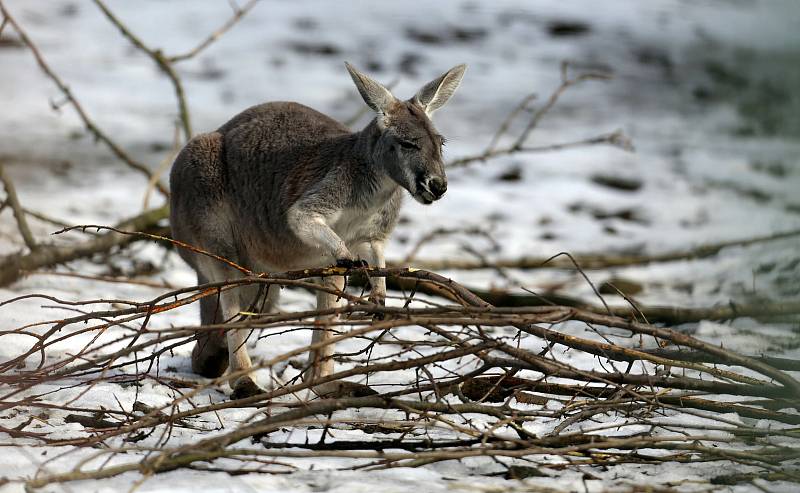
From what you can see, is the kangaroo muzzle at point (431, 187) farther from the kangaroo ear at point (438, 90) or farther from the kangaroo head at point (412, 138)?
the kangaroo ear at point (438, 90)

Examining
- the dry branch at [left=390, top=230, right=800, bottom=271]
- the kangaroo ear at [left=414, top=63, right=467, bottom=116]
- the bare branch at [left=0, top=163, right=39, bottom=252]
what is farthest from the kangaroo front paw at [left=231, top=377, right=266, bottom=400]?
the bare branch at [left=0, top=163, right=39, bottom=252]

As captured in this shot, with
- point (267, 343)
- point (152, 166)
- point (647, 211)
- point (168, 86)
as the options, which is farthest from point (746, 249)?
point (168, 86)

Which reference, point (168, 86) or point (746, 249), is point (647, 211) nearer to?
point (746, 249)

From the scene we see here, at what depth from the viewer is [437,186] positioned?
150 inches

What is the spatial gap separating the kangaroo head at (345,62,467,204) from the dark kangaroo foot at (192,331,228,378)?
4.12 ft

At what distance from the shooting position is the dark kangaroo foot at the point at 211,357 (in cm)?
455

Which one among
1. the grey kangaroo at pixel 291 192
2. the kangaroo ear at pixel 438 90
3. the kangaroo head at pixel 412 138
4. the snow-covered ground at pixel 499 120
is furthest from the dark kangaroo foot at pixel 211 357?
the kangaroo ear at pixel 438 90

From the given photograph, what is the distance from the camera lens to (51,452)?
3.11 metres

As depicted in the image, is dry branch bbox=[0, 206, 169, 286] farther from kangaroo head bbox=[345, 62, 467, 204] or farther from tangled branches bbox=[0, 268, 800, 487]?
kangaroo head bbox=[345, 62, 467, 204]

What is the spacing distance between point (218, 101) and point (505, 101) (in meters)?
3.35

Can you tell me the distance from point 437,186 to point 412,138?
30 centimetres

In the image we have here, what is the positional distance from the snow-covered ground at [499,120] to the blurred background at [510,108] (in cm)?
3

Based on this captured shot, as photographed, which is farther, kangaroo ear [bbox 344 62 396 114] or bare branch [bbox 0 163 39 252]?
bare branch [bbox 0 163 39 252]

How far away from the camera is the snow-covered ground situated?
6.41 meters
